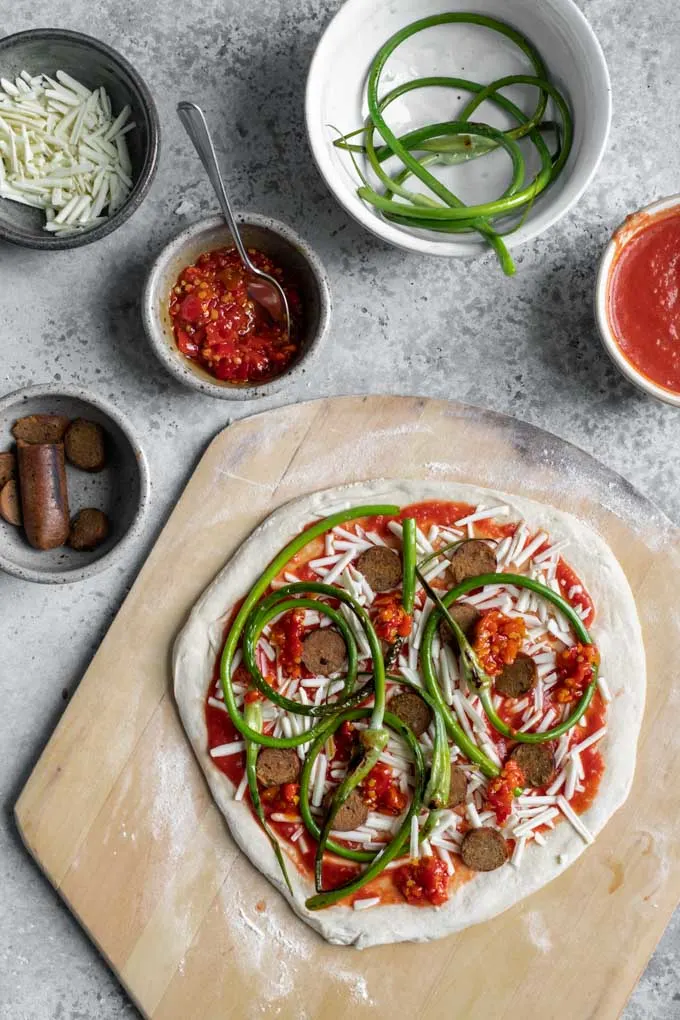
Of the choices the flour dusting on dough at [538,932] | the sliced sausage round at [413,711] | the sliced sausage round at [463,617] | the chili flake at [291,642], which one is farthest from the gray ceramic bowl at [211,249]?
the flour dusting on dough at [538,932]

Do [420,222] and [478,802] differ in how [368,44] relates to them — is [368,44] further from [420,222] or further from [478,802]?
[478,802]

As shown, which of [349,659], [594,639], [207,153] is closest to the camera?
[207,153]

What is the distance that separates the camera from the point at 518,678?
277 centimetres

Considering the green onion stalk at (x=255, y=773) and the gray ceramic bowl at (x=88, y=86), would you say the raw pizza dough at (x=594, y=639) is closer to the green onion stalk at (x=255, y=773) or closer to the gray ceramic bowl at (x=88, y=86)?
the green onion stalk at (x=255, y=773)

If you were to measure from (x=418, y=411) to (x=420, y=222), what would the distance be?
568 millimetres

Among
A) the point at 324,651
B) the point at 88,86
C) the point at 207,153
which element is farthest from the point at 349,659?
the point at 88,86

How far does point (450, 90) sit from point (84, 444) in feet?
4.99

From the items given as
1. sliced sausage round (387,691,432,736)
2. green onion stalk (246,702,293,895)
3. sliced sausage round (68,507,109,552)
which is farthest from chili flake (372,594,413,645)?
sliced sausage round (68,507,109,552)

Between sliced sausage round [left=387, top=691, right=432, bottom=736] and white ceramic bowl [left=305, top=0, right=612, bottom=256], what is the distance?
1.31 meters

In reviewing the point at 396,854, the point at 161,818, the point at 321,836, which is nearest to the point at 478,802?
the point at 396,854

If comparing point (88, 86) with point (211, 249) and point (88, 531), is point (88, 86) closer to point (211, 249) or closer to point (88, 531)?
point (211, 249)

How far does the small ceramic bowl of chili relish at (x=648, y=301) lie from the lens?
2.75m

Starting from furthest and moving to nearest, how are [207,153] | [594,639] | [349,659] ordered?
[594,639] < [349,659] < [207,153]

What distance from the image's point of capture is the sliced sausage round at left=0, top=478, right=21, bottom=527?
2748 mm
